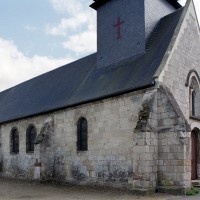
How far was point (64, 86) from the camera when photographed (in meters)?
18.4

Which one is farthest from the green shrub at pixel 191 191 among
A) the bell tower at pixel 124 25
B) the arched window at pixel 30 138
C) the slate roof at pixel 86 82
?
the arched window at pixel 30 138

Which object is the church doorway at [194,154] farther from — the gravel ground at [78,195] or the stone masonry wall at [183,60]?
the gravel ground at [78,195]

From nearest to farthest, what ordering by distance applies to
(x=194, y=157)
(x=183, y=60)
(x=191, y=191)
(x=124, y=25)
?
(x=191, y=191) < (x=183, y=60) < (x=194, y=157) < (x=124, y=25)

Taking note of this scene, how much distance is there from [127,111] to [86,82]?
4.37 m

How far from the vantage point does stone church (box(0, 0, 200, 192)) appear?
11.3 metres

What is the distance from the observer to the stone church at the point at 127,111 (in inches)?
447

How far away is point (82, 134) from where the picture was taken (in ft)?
49.2

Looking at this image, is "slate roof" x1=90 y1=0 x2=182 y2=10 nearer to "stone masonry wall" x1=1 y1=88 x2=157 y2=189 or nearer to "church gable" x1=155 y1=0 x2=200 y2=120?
"church gable" x1=155 y1=0 x2=200 y2=120

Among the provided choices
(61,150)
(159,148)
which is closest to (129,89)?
(159,148)

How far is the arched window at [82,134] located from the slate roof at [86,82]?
912mm

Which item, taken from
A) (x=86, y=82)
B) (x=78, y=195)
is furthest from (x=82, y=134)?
(x=78, y=195)

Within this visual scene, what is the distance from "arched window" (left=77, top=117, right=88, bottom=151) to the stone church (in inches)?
0.7

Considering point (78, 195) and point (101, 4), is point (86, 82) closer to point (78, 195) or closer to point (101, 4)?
point (101, 4)

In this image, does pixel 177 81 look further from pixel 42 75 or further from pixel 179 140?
pixel 42 75
